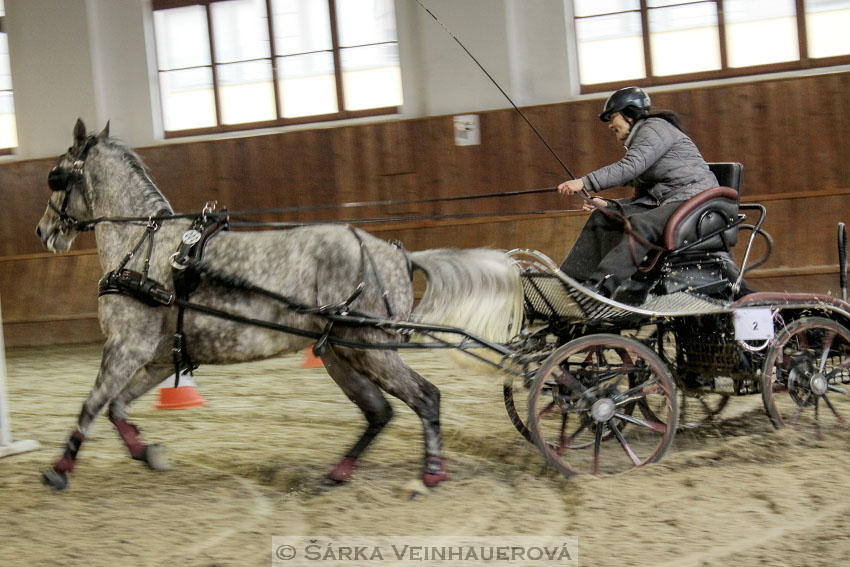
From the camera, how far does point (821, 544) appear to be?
124 inches

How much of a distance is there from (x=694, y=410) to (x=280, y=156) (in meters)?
6.20

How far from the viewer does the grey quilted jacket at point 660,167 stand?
414 cm

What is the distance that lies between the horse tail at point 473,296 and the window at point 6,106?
28.3 feet

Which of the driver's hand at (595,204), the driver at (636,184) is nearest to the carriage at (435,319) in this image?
the driver at (636,184)

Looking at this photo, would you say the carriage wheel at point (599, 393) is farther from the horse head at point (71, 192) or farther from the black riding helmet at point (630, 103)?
the horse head at point (71, 192)

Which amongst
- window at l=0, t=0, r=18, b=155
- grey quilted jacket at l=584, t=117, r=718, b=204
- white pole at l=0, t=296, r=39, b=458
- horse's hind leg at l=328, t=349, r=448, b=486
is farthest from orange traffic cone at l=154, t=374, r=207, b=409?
window at l=0, t=0, r=18, b=155

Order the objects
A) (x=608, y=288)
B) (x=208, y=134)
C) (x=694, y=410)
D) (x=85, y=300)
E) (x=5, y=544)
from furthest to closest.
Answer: (x=208, y=134) → (x=85, y=300) → (x=694, y=410) → (x=608, y=288) → (x=5, y=544)

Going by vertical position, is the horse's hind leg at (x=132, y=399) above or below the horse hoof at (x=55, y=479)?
above

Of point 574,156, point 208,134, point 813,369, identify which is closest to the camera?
point 813,369

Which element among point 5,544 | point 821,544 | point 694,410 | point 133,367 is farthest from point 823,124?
point 5,544

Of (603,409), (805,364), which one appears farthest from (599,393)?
(805,364)

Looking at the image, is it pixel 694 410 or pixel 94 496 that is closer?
pixel 94 496

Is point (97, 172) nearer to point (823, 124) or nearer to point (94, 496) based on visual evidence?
point (94, 496)

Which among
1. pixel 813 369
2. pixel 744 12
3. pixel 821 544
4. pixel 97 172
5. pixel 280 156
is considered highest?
pixel 744 12
